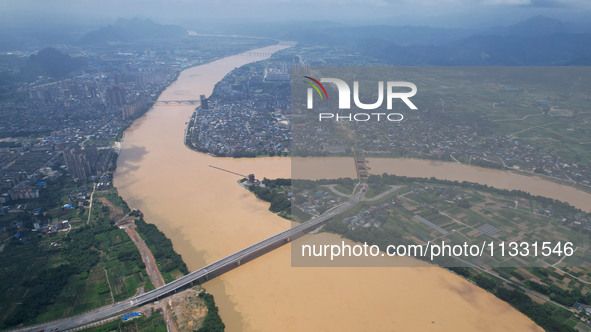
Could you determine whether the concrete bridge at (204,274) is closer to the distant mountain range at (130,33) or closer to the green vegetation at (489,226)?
the green vegetation at (489,226)

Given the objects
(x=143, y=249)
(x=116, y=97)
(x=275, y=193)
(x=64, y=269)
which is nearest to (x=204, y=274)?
(x=143, y=249)

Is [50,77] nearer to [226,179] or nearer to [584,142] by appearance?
[226,179]

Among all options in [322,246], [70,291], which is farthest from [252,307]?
[70,291]

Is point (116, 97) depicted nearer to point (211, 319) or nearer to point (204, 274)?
point (204, 274)

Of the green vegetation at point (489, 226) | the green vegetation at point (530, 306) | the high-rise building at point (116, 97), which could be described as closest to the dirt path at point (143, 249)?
the green vegetation at point (489, 226)

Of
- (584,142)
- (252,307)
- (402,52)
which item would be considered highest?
(402,52)

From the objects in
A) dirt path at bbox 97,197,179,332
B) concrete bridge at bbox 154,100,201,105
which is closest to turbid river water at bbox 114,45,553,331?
dirt path at bbox 97,197,179,332
